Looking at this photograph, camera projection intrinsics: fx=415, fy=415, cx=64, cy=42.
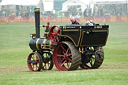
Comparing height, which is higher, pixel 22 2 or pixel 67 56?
pixel 67 56

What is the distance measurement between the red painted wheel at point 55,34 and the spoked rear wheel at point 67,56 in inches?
11.5

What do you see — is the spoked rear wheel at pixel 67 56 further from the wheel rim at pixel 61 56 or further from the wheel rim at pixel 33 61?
the wheel rim at pixel 33 61

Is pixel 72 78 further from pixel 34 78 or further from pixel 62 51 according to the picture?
pixel 62 51

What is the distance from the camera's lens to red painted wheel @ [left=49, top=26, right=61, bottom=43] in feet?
44.1

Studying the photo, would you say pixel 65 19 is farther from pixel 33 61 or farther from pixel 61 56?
pixel 61 56

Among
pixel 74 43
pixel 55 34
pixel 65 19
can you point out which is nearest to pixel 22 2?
pixel 65 19

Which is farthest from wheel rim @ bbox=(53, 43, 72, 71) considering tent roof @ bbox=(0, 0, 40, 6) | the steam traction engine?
tent roof @ bbox=(0, 0, 40, 6)

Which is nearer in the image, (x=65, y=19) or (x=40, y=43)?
(x=40, y=43)

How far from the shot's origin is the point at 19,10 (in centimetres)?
6303

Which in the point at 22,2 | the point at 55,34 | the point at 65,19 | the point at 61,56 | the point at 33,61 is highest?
the point at 55,34

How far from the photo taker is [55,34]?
1357 centimetres

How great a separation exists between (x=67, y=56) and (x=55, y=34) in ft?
2.94

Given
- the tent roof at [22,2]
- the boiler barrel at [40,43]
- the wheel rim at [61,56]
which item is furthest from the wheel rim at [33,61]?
the tent roof at [22,2]

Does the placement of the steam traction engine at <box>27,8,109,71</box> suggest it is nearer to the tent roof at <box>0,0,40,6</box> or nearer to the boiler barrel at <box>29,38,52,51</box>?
the boiler barrel at <box>29,38,52,51</box>
